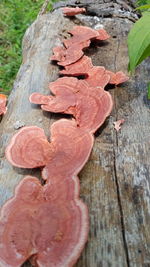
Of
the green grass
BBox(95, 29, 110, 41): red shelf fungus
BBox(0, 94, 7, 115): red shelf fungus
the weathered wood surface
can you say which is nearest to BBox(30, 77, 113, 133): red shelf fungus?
the weathered wood surface

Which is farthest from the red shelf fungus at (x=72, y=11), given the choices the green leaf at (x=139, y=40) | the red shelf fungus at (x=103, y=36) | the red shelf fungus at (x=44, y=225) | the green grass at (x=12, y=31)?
the red shelf fungus at (x=44, y=225)

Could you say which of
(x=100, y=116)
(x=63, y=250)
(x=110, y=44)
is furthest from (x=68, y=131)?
(x=110, y=44)

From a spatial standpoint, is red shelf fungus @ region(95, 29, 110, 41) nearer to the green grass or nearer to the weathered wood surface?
the weathered wood surface

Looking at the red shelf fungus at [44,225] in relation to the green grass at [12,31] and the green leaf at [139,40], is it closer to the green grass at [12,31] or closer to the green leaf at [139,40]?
the green leaf at [139,40]

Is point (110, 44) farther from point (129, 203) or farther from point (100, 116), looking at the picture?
point (129, 203)

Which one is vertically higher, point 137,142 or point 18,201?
point 18,201
